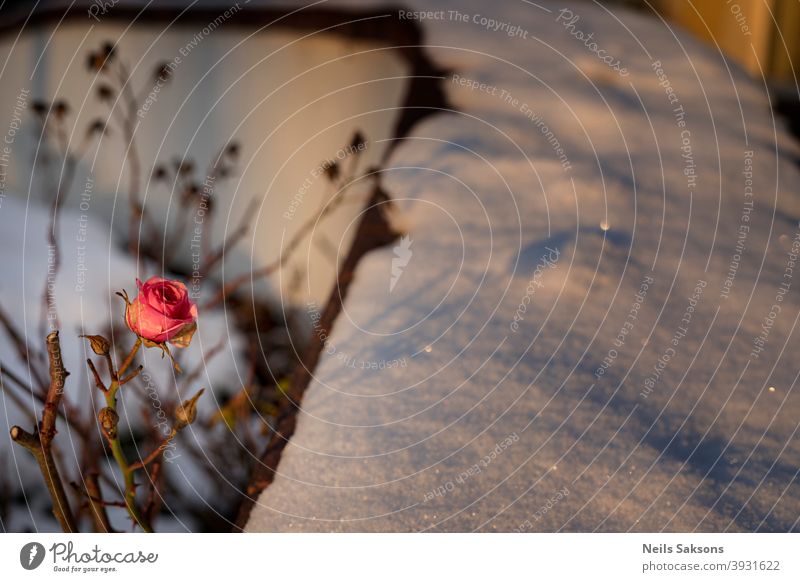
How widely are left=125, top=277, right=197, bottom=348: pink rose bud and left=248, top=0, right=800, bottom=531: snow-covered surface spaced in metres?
0.24

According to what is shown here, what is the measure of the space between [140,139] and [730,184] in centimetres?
87

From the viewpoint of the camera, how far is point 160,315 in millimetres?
539

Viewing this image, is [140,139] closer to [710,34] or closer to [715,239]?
[715,239]

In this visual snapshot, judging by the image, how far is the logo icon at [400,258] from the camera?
850 millimetres

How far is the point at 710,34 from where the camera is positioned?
170 cm

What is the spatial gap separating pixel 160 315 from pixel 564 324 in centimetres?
48

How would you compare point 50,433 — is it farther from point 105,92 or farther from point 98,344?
point 105,92

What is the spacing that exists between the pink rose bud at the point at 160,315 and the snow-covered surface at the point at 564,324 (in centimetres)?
24

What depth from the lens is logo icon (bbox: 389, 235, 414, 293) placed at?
85cm

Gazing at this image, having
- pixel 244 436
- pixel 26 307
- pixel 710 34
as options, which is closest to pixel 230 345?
pixel 244 436
